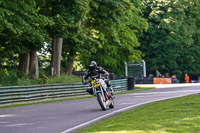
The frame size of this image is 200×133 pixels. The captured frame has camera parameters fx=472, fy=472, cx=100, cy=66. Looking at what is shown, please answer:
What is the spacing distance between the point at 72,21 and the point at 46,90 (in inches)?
219

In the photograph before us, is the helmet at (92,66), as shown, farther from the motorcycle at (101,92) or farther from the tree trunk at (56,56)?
the tree trunk at (56,56)

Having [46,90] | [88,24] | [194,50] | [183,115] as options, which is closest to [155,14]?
[194,50]

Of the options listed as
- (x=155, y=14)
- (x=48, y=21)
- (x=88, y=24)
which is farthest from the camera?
(x=155, y=14)

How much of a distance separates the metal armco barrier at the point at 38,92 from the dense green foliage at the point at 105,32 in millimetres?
2887

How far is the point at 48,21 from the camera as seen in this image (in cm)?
2612

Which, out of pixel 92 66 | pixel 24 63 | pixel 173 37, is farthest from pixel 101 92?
pixel 173 37

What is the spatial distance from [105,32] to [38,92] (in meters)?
14.5

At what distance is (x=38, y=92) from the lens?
2472 centimetres

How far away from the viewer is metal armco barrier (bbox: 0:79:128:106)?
2231 centimetres

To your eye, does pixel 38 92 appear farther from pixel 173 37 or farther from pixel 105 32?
pixel 173 37

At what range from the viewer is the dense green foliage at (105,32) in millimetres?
26453

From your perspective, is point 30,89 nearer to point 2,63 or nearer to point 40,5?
point 40,5

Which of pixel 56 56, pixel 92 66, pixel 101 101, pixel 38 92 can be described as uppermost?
pixel 56 56

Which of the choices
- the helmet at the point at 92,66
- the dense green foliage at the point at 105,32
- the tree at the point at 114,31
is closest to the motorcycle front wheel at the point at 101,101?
the helmet at the point at 92,66
